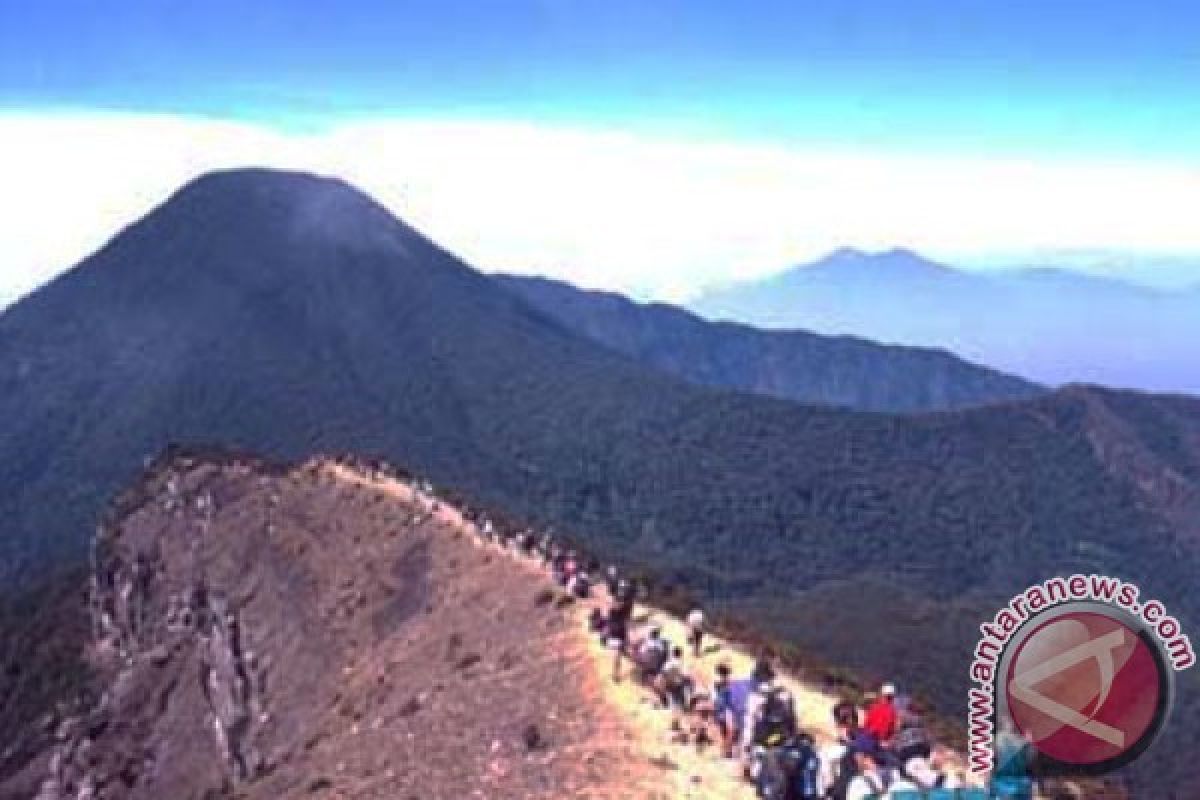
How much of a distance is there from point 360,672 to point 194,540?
102 feet

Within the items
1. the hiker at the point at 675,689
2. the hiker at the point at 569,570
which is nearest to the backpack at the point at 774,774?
the hiker at the point at 675,689

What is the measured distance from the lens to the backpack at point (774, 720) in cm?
2572

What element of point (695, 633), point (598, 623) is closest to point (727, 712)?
point (695, 633)

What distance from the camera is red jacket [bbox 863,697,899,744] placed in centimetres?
2439

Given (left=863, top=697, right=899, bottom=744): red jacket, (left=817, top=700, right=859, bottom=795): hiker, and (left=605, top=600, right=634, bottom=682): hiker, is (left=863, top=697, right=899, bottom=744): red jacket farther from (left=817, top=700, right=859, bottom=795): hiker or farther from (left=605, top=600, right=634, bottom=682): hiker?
(left=605, top=600, right=634, bottom=682): hiker

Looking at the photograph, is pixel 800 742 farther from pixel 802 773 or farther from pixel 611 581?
pixel 611 581

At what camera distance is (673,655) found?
122ft

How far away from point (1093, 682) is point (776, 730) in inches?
384

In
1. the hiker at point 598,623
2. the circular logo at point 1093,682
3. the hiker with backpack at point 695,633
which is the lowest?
the hiker at point 598,623

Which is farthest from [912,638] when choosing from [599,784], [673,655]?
[599,784]

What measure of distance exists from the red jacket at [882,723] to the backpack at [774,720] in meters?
1.55

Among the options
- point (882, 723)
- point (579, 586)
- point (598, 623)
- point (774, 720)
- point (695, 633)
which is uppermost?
point (882, 723)

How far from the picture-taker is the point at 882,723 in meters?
24.4

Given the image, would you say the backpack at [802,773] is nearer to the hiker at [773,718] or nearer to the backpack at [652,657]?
the hiker at [773,718]
